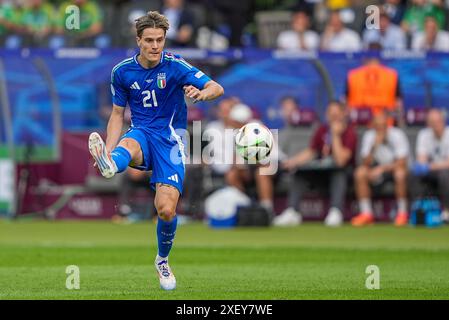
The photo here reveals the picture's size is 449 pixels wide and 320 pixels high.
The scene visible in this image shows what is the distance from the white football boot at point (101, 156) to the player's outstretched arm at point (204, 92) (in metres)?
0.91

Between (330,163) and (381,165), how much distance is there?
90 cm

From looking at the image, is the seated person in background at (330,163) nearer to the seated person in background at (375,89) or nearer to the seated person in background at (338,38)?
the seated person in background at (375,89)

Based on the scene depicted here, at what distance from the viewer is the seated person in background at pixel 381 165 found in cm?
2048

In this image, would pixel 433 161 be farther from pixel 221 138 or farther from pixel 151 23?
pixel 151 23

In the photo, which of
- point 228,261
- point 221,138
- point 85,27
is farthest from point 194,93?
point 85,27

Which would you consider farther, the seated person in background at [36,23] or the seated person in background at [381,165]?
the seated person in background at [36,23]

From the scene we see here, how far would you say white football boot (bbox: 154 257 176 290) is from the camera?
1100cm

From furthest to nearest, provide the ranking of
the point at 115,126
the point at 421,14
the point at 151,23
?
1. the point at 421,14
2. the point at 115,126
3. the point at 151,23

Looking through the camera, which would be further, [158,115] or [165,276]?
[158,115]

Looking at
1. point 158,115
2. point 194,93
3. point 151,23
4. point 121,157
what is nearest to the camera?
point 194,93

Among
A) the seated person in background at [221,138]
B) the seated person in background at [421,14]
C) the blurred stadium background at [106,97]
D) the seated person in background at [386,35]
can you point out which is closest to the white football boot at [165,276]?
the blurred stadium background at [106,97]

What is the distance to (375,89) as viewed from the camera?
20906 mm
